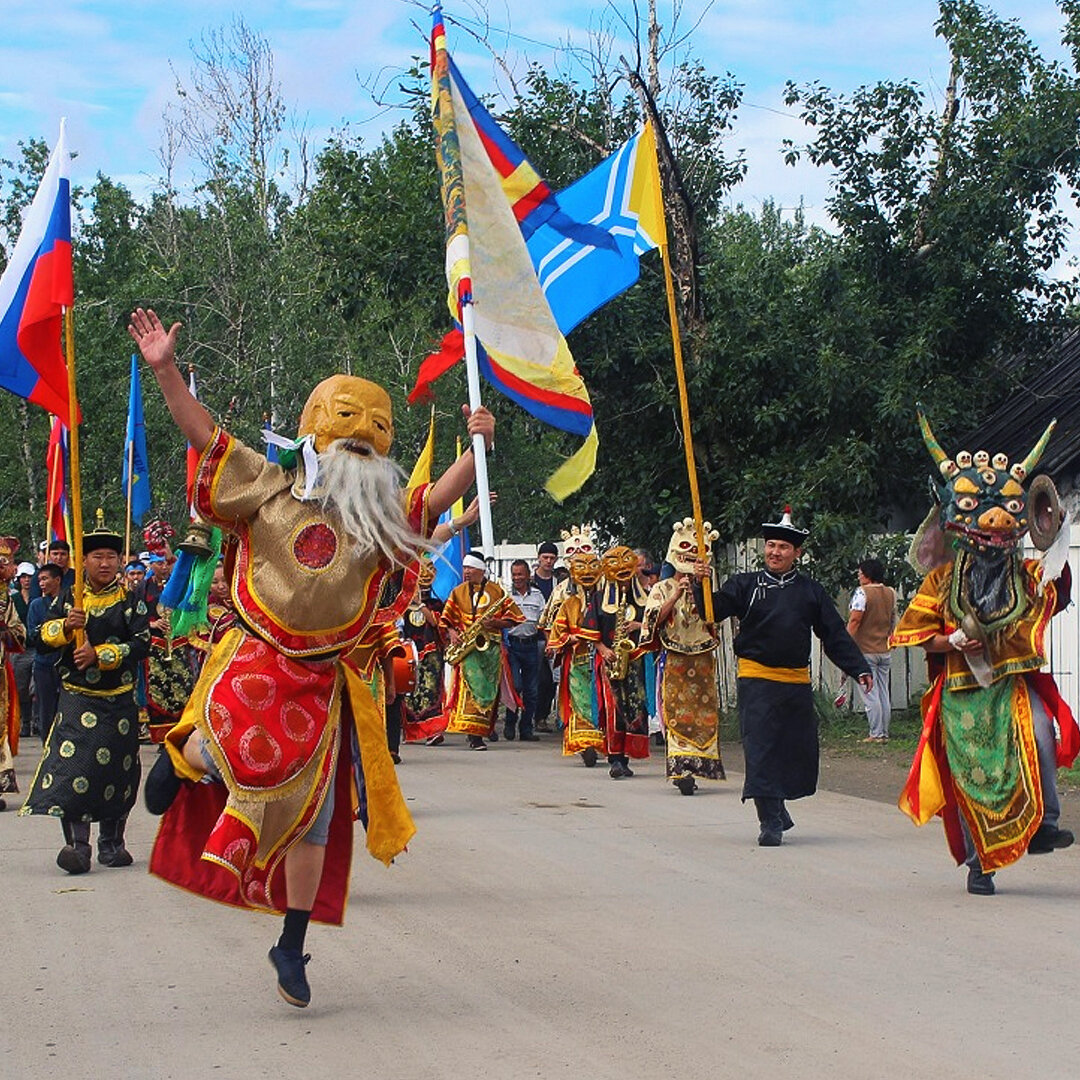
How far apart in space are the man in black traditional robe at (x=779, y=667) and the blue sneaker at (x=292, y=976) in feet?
14.0

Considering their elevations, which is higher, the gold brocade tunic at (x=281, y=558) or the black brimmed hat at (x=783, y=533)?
the black brimmed hat at (x=783, y=533)

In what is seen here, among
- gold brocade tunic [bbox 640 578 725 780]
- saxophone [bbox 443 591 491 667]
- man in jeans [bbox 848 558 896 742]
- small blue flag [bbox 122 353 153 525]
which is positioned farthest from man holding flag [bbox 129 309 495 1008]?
saxophone [bbox 443 591 491 667]

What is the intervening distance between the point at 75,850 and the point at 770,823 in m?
3.69

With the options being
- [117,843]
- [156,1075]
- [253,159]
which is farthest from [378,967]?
[253,159]

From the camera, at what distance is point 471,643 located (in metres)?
16.8

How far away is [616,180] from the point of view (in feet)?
36.5

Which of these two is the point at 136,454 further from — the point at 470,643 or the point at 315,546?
the point at 315,546

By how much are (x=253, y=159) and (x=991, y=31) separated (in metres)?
17.3

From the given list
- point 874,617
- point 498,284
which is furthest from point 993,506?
point 874,617

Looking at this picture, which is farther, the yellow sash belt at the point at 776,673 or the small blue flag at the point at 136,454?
the small blue flag at the point at 136,454

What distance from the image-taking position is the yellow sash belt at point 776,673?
973 centimetres

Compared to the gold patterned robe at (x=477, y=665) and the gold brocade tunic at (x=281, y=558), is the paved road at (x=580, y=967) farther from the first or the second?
the gold patterned robe at (x=477, y=665)

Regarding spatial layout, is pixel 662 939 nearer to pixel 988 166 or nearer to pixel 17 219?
pixel 988 166

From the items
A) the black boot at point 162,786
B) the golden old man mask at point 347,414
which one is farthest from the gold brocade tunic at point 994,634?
the black boot at point 162,786
